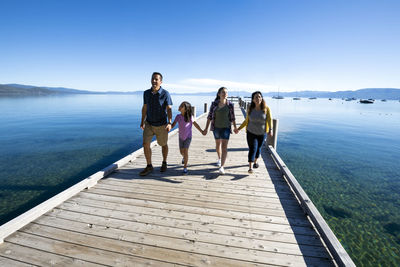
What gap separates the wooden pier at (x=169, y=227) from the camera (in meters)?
2.24

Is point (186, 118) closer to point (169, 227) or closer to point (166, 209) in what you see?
point (166, 209)

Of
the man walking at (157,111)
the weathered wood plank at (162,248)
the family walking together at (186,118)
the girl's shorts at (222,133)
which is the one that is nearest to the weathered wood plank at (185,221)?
the weathered wood plank at (162,248)

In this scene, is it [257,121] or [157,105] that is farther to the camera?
[257,121]

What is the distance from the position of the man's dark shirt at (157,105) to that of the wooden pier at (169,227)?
4.72 ft

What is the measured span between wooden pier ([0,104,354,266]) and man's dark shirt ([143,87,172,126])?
4.72 ft

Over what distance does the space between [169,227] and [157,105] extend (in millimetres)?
2532

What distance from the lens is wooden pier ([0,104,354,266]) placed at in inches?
88.4

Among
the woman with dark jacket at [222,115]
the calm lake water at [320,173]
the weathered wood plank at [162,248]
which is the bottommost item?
the calm lake water at [320,173]

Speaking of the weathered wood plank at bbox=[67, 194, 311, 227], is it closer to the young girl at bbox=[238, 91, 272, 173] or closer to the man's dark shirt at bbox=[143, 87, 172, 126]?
the man's dark shirt at bbox=[143, 87, 172, 126]

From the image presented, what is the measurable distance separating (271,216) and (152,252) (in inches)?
79.2

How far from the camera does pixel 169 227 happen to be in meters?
2.77

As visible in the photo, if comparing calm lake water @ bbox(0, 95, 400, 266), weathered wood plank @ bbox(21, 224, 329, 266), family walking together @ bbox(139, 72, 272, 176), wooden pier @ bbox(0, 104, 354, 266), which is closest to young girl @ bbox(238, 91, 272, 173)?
family walking together @ bbox(139, 72, 272, 176)

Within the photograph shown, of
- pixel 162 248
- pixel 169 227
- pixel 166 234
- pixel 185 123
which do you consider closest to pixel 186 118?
pixel 185 123

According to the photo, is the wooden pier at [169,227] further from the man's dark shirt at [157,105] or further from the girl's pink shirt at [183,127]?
the man's dark shirt at [157,105]
